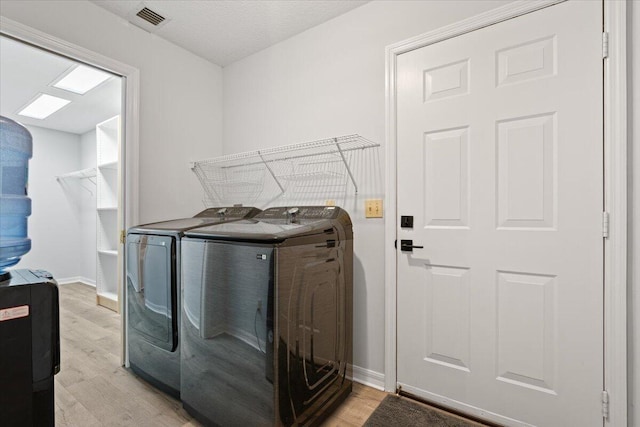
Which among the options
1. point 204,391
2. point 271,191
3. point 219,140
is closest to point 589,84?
point 271,191

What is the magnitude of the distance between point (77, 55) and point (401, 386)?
2.97 metres

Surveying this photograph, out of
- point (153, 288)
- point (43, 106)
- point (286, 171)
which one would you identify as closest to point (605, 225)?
point (286, 171)

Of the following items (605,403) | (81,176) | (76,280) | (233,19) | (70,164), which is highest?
(233,19)

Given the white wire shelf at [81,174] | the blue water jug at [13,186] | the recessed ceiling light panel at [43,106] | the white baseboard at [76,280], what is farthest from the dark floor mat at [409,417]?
the white baseboard at [76,280]

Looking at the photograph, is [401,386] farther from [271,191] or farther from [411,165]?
[271,191]

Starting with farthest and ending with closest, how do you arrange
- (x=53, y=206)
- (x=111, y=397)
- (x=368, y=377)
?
(x=53, y=206) < (x=368, y=377) < (x=111, y=397)

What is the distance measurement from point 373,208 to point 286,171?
861mm

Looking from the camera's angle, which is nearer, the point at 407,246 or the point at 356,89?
the point at 407,246

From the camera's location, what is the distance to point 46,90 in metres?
3.33

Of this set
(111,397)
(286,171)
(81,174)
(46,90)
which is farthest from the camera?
(81,174)

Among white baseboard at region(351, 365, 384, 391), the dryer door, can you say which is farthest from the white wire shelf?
white baseboard at region(351, 365, 384, 391)

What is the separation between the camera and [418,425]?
1604 mm

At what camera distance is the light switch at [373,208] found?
2.01 m

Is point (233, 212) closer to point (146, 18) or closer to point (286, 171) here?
point (286, 171)
